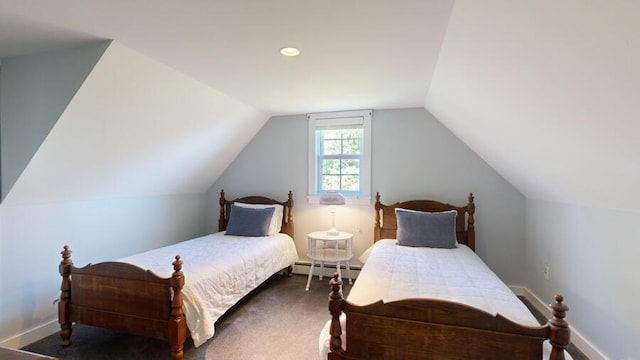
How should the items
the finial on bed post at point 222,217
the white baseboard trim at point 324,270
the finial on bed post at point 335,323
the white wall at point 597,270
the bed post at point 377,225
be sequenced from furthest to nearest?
the finial on bed post at point 222,217
the white baseboard trim at point 324,270
the bed post at point 377,225
the white wall at point 597,270
the finial on bed post at point 335,323

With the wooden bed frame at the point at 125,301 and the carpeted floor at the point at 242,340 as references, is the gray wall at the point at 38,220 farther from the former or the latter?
the wooden bed frame at the point at 125,301

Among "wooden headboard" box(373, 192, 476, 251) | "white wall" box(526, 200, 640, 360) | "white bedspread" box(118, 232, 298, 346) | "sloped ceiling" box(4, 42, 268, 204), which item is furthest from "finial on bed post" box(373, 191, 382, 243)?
"sloped ceiling" box(4, 42, 268, 204)

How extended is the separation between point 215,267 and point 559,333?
2311 mm

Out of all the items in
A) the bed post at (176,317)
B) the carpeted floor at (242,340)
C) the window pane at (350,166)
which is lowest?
the carpeted floor at (242,340)

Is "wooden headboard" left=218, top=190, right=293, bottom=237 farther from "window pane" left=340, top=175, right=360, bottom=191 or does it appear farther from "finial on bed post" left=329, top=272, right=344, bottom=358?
"finial on bed post" left=329, top=272, right=344, bottom=358

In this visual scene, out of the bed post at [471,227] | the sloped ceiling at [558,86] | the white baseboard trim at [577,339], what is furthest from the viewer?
the bed post at [471,227]

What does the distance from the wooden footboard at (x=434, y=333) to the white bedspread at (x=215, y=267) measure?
112cm

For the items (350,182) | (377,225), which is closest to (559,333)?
(377,225)

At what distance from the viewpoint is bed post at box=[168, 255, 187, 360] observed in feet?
6.74

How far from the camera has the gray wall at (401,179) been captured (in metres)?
3.54

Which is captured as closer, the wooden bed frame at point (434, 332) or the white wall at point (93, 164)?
the wooden bed frame at point (434, 332)

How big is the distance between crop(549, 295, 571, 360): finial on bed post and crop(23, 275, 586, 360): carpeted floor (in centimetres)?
133

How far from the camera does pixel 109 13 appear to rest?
1.67 metres

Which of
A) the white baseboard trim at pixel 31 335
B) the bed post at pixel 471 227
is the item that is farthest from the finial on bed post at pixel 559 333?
the white baseboard trim at pixel 31 335
